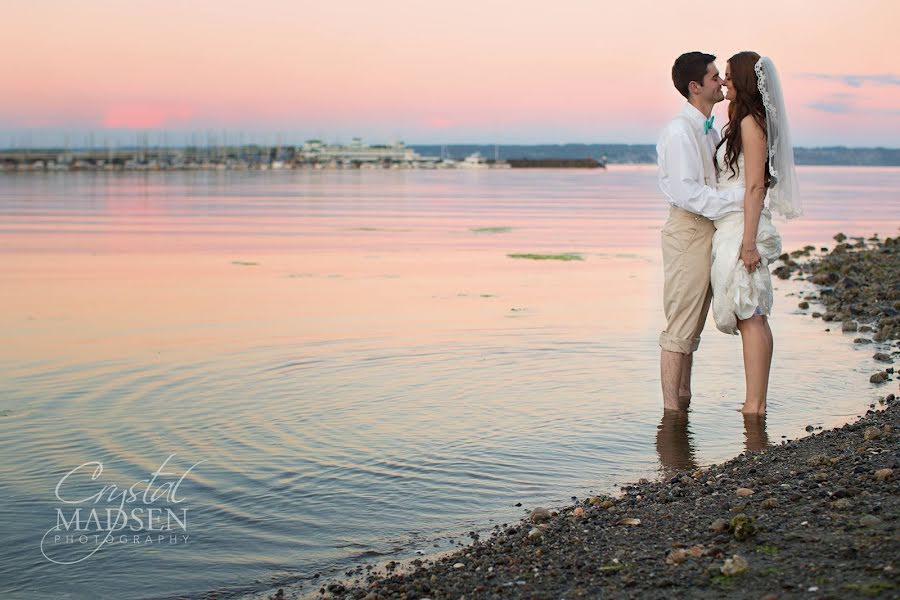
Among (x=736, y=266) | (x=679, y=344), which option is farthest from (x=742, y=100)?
(x=679, y=344)

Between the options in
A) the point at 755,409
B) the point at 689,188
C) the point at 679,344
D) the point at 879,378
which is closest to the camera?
the point at 689,188

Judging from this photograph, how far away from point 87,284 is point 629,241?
1642 centimetres

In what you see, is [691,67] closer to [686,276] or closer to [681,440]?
[686,276]

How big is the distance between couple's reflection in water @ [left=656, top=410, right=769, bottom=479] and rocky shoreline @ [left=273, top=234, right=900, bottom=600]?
0.44 m

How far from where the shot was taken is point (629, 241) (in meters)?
30.5

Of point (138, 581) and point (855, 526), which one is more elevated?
point (855, 526)

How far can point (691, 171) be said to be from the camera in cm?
874

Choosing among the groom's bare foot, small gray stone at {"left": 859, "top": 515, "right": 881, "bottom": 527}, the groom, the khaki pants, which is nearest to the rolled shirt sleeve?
the groom

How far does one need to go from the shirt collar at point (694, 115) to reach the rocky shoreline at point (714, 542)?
271 cm

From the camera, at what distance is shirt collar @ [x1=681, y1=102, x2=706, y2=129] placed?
8.82 metres

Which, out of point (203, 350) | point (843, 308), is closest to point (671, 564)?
point (203, 350)

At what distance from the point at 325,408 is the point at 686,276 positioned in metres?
3.25

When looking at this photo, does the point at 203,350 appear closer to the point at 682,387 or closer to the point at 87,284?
the point at 682,387

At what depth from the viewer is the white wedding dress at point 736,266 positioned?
8.78 m
